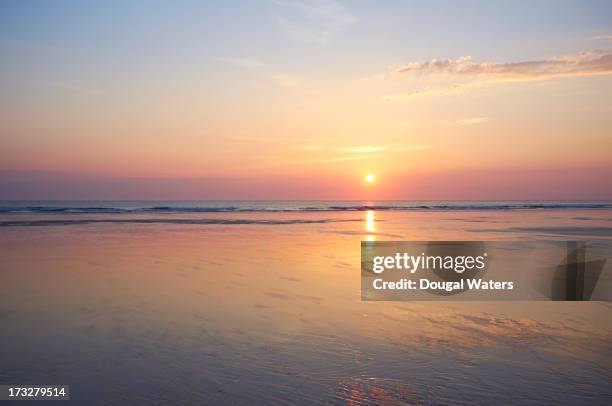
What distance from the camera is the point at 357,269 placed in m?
12.1

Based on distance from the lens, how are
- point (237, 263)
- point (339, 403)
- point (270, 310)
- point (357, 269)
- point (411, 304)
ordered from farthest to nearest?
1. point (237, 263)
2. point (357, 269)
3. point (411, 304)
4. point (270, 310)
5. point (339, 403)

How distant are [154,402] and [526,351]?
14.5ft

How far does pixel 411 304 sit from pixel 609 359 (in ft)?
11.1

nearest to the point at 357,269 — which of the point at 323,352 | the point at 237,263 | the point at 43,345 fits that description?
the point at 237,263

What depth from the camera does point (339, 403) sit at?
4344 mm

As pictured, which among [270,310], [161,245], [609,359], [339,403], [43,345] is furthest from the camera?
[161,245]

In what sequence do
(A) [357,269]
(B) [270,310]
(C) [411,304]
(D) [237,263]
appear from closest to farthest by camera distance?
(B) [270,310] < (C) [411,304] < (A) [357,269] < (D) [237,263]

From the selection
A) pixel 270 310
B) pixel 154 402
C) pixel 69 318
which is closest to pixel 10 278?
pixel 69 318

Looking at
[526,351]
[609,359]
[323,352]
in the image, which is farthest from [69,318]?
[609,359]

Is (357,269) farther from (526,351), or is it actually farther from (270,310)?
(526,351)

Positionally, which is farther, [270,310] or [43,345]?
[270,310]

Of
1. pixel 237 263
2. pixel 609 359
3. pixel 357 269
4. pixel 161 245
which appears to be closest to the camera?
pixel 609 359

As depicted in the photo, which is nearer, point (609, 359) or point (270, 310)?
point (609, 359)

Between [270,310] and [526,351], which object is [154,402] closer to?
[270,310]
